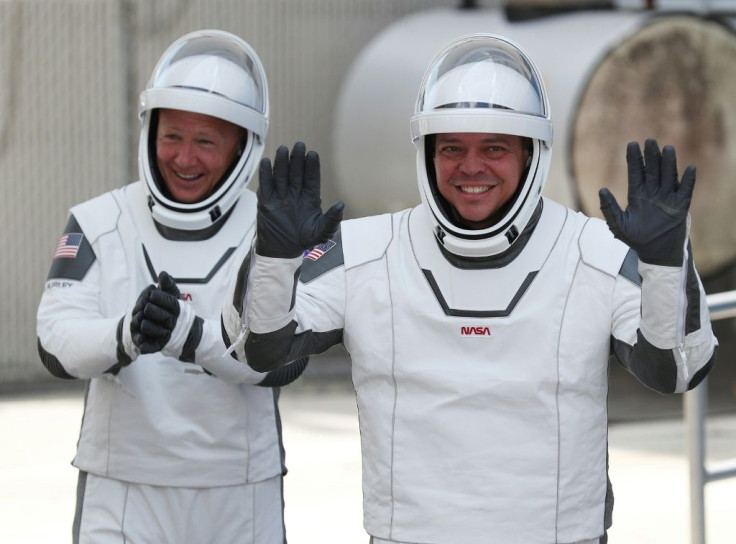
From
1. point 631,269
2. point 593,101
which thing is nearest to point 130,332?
point 631,269

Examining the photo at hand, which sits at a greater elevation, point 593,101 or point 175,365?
point 593,101

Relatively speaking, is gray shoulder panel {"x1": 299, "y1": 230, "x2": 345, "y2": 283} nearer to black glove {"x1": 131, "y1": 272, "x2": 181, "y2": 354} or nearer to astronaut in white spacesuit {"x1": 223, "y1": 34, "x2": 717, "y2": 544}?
astronaut in white spacesuit {"x1": 223, "y1": 34, "x2": 717, "y2": 544}

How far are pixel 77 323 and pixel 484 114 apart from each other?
4.12 ft

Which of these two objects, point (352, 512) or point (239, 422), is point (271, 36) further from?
point (239, 422)

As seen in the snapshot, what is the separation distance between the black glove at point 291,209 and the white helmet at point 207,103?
3.25ft

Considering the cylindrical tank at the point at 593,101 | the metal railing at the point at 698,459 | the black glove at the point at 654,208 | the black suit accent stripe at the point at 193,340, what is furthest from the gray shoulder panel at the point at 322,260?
the cylindrical tank at the point at 593,101

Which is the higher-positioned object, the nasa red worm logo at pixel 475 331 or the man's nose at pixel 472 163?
the man's nose at pixel 472 163

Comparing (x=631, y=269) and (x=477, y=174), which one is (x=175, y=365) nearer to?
(x=477, y=174)

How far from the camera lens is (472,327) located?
305 centimetres

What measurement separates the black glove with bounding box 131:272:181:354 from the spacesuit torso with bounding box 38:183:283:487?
321 mm

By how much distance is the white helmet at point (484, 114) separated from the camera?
309 cm

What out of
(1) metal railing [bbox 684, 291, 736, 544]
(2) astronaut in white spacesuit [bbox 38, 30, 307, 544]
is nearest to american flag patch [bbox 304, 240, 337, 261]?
(2) astronaut in white spacesuit [bbox 38, 30, 307, 544]

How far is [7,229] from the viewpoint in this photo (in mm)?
9484

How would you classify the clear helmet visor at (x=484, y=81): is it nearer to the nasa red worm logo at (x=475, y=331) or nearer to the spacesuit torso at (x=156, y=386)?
the nasa red worm logo at (x=475, y=331)
